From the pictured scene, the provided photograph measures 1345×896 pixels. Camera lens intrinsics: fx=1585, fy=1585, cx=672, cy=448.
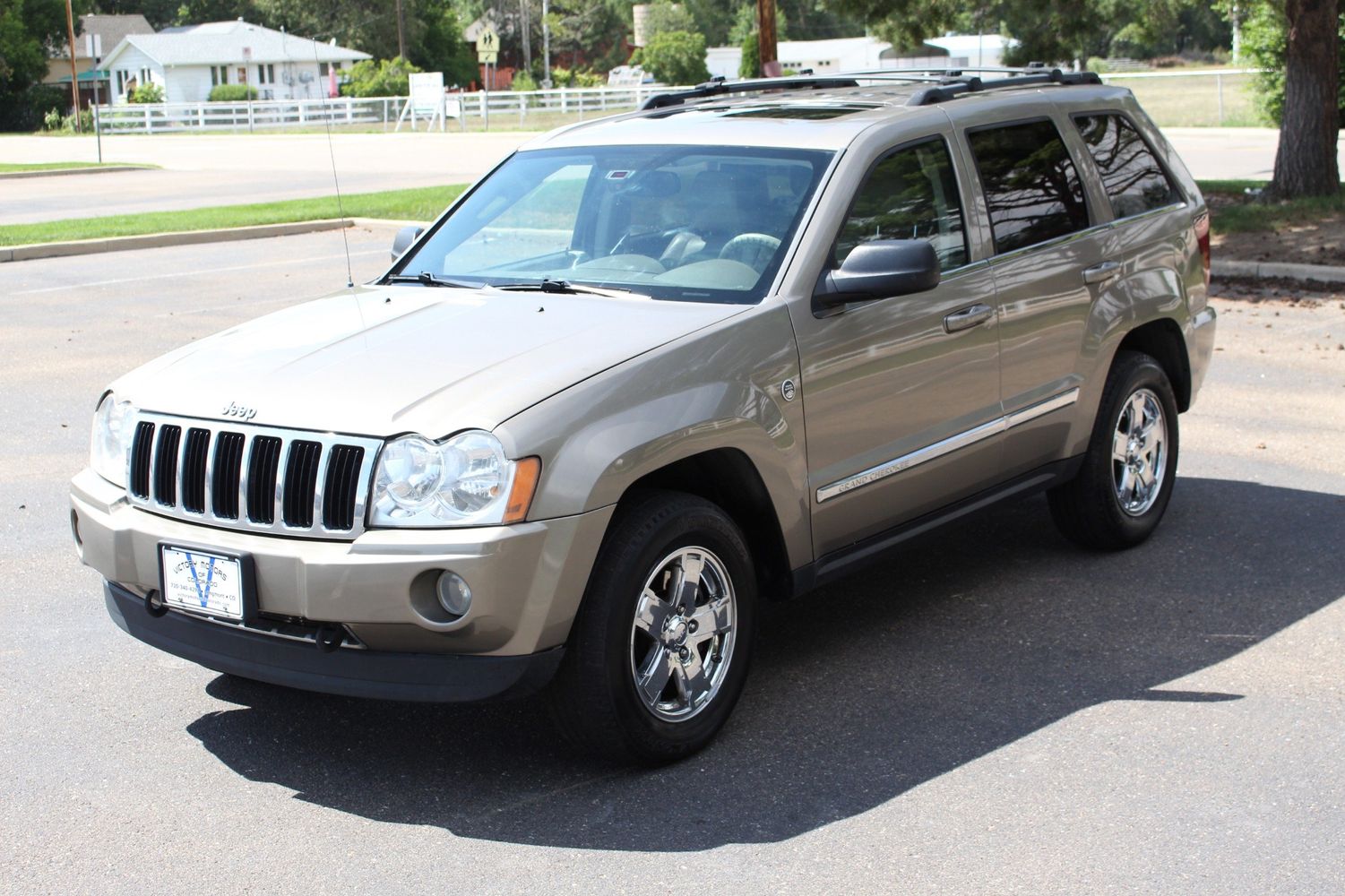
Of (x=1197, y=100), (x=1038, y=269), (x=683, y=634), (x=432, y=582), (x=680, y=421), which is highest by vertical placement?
(x=1197, y=100)

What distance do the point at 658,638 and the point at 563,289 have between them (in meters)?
1.29

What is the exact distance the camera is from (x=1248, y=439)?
27.9ft

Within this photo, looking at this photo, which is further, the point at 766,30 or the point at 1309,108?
the point at 766,30

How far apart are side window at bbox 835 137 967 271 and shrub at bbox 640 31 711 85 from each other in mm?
63861

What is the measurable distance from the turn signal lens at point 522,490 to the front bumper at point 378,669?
1.25ft

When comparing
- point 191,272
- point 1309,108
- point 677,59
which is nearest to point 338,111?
point 677,59

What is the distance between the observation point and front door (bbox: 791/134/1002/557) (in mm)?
4992

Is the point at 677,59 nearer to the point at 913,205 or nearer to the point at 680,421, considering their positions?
the point at 913,205

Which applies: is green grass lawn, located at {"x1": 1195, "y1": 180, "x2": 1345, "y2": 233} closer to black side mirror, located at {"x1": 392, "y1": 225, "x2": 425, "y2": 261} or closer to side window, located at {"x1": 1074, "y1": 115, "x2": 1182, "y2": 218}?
side window, located at {"x1": 1074, "y1": 115, "x2": 1182, "y2": 218}

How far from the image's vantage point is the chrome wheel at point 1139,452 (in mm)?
6488

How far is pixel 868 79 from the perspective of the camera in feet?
22.4

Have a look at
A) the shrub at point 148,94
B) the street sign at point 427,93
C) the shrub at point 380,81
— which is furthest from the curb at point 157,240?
the shrub at point 148,94

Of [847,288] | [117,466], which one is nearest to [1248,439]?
[847,288]

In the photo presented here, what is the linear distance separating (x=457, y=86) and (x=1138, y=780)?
86200 millimetres
